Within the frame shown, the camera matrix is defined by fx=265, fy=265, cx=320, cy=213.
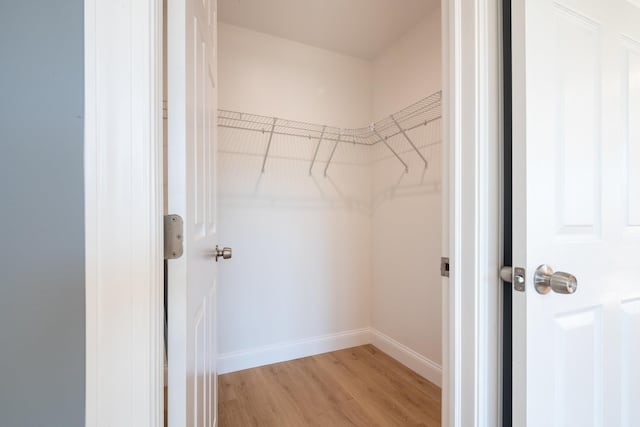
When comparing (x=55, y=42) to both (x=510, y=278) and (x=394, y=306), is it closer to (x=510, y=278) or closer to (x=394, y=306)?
(x=510, y=278)

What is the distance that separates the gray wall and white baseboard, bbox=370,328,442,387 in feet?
6.49

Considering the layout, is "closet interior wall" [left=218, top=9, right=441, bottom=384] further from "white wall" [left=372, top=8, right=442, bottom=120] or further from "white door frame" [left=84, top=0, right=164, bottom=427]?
"white door frame" [left=84, top=0, right=164, bottom=427]

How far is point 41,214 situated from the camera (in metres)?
0.41

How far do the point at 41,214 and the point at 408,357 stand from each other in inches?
89.0

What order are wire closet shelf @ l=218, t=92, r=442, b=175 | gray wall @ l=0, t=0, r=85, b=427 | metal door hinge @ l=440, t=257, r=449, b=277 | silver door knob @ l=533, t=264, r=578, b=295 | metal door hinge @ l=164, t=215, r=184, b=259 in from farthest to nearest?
1. wire closet shelf @ l=218, t=92, r=442, b=175
2. metal door hinge @ l=440, t=257, r=449, b=277
3. silver door knob @ l=533, t=264, r=578, b=295
4. metal door hinge @ l=164, t=215, r=184, b=259
5. gray wall @ l=0, t=0, r=85, b=427

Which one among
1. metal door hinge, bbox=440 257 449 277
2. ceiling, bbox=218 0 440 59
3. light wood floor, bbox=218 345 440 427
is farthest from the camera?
ceiling, bbox=218 0 440 59

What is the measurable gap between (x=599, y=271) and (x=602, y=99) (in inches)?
21.7

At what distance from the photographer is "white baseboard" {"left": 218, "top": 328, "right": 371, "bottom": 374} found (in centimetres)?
198

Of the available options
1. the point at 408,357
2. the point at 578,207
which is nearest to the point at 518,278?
the point at 578,207

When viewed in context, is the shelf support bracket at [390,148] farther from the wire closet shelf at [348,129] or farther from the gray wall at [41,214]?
the gray wall at [41,214]

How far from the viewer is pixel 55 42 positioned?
41 cm

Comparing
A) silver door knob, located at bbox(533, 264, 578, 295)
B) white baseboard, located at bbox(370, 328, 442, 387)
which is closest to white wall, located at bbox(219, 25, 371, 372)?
white baseboard, located at bbox(370, 328, 442, 387)

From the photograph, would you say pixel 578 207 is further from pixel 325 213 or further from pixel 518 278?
pixel 325 213

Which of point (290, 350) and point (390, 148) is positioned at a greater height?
point (390, 148)
